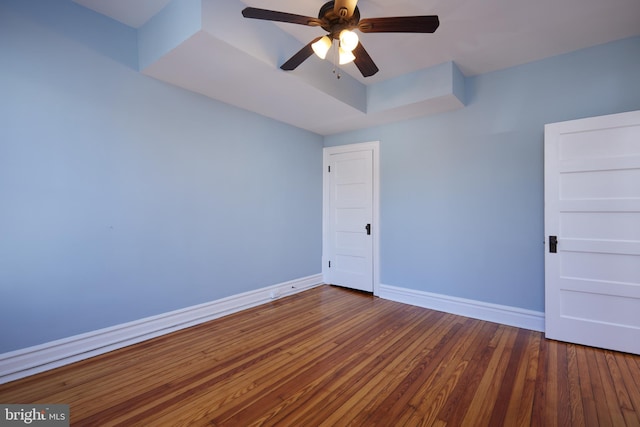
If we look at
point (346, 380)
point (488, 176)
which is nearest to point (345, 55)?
point (488, 176)

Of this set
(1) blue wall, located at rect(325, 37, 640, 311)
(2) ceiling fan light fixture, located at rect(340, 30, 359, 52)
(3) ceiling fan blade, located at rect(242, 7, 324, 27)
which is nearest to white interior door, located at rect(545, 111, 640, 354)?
(1) blue wall, located at rect(325, 37, 640, 311)

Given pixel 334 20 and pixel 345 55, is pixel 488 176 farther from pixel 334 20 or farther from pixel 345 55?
pixel 334 20

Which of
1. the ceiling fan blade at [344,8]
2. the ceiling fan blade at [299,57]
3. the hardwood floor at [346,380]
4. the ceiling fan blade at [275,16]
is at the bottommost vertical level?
the hardwood floor at [346,380]

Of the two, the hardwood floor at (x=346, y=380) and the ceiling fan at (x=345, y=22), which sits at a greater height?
the ceiling fan at (x=345, y=22)

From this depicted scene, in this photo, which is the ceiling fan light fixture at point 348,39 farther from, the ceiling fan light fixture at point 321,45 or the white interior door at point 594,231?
the white interior door at point 594,231

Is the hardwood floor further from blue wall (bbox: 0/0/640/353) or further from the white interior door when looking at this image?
blue wall (bbox: 0/0/640/353)

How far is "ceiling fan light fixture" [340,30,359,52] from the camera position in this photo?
190cm

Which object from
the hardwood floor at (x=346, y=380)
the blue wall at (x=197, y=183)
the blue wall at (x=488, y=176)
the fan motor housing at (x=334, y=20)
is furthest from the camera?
the blue wall at (x=488, y=176)

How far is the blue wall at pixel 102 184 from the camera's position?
2.09 m

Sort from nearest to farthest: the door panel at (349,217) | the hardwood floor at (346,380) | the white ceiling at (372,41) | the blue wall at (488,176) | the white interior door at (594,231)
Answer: the hardwood floor at (346,380) → the white ceiling at (372,41) → the white interior door at (594,231) → the blue wall at (488,176) → the door panel at (349,217)

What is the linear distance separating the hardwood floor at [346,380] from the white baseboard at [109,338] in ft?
0.27

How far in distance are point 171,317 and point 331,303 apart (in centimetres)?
198

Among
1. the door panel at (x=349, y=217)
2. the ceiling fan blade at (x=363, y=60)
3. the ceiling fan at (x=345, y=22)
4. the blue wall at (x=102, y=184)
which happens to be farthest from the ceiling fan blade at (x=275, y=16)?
the door panel at (x=349, y=217)

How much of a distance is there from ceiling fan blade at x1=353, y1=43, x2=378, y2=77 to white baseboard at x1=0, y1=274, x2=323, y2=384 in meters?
2.93
